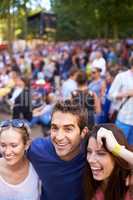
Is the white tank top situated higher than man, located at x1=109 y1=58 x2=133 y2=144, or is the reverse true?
the white tank top

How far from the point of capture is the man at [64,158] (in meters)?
2.57

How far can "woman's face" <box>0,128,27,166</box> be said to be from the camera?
2.60 m

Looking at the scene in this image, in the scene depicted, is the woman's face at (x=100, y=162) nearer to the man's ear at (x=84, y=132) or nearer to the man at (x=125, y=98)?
the man's ear at (x=84, y=132)

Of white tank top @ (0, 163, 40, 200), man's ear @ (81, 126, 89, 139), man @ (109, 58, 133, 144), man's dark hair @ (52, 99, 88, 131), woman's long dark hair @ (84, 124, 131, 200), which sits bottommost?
man @ (109, 58, 133, 144)

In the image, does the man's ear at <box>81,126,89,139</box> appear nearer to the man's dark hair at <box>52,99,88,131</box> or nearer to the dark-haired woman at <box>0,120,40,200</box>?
the man's dark hair at <box>52,99,88,131</box>

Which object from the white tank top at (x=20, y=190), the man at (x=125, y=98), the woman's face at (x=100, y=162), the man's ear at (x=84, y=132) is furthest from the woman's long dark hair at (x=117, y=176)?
the man at (x=125, y=98)

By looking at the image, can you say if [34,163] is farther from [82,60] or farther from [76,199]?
[82,60]

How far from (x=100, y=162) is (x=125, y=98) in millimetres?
3616

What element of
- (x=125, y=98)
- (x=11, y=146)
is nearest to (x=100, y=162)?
(x=11, y=146)

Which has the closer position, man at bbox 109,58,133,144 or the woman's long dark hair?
the woman's long dark hair

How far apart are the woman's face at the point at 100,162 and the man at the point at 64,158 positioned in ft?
0.65

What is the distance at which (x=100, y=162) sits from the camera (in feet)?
7.70

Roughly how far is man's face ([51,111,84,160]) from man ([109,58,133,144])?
2.98 metres

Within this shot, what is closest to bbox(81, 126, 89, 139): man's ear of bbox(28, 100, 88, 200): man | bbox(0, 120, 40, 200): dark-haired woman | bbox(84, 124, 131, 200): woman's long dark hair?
bbox(28, 100, 88, 200): man
